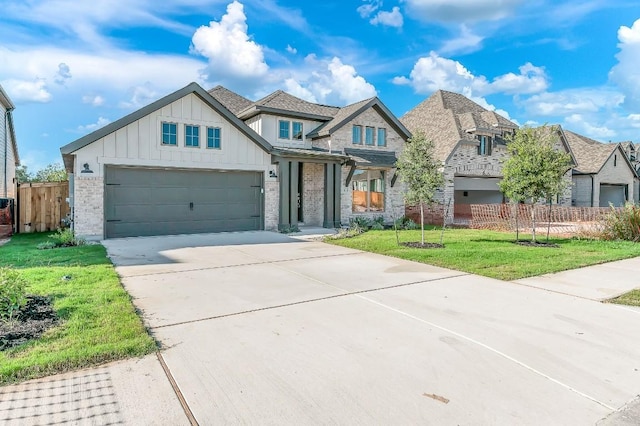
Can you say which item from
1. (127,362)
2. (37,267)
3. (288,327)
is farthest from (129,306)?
(37,267)

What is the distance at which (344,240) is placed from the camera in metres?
12.8

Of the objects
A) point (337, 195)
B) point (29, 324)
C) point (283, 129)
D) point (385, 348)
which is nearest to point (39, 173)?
point (283, 129)

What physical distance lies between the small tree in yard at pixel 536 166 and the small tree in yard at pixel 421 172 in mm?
2522

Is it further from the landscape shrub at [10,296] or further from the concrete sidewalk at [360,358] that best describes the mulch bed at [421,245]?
the landscape shrub at [10,296]

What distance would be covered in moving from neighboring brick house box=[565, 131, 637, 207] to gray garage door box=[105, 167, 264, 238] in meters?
25.7

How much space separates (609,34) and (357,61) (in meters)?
11.7

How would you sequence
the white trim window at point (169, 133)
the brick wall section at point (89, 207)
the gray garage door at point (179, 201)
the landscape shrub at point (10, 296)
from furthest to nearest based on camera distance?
the white trim window at point (169, 133) → the gray garage door at point (179, 201) → the brick wall section at point (89, 207) → the landscape shrub at point (10, 296)

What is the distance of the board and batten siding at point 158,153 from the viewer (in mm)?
12117

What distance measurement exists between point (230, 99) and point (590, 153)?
28102 millimetres

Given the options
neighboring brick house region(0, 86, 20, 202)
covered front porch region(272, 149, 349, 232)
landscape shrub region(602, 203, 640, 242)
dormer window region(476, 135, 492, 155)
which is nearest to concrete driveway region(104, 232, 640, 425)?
covered front porch region(272, 149, 349, 232)

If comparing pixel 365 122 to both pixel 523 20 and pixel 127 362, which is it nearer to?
pixel 523 20

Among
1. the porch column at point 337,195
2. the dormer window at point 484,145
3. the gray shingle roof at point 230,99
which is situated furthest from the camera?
the dormer window at point 484,145

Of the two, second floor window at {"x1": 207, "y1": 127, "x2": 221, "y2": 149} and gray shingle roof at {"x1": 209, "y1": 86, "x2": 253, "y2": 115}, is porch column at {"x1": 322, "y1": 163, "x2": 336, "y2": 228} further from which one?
gray shingle roof at {"x1": 209, "y1": 86, "x2": 253, "y2": 115}

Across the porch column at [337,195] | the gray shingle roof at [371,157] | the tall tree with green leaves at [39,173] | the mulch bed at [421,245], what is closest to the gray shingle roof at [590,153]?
the gray shingle roof at [371,157]
